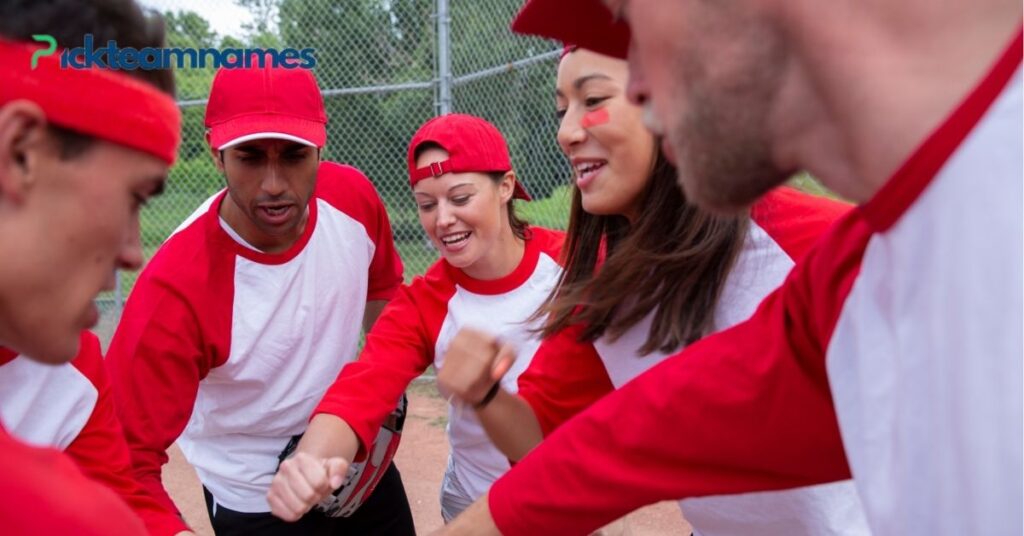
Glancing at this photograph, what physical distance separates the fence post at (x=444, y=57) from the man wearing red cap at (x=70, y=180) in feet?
21.4

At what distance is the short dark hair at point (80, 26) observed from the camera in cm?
125

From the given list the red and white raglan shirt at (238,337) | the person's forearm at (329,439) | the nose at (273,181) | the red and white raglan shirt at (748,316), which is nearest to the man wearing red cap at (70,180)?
the red and white raglan shirt at (748,316)

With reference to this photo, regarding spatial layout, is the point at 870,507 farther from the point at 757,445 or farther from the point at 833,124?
the point at 833,124

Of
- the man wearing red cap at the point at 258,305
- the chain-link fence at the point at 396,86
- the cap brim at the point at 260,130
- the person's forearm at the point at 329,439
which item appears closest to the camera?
the person's forearm at the point at 329,439

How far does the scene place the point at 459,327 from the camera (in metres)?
3.35

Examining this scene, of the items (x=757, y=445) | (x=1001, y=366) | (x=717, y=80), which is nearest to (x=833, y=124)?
(x=717, y=80)

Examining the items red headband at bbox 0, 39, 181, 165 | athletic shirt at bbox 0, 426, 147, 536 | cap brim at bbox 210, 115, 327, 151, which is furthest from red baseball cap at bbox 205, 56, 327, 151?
athletic shirt at bbox 0, 426, 147, 536

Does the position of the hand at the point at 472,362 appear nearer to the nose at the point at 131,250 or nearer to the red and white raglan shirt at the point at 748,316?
the red and white raglan shirt at the point at 748,316

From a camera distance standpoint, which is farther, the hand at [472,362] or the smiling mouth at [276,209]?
the smiling mouth at [276,209]

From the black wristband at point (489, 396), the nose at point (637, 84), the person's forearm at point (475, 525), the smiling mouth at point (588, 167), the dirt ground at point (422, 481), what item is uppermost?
the nose at point (637, 84)

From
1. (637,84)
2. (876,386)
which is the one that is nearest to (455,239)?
(637,84)

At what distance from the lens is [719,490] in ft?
5.83

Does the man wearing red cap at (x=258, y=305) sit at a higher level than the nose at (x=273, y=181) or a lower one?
lower

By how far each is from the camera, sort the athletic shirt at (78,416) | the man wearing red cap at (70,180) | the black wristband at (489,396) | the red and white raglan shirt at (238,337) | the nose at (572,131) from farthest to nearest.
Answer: the red and white raglan shirt at (238,337) < the nose at (572,131) < the black wristband at (489,396) < the athletic shirt at (78,416) < the man wearing red cap at (70,180)
